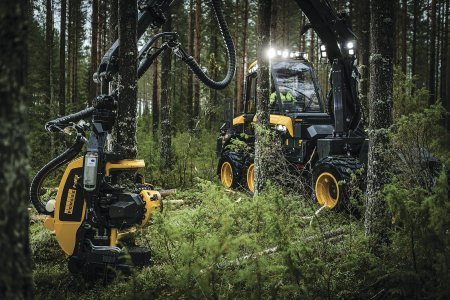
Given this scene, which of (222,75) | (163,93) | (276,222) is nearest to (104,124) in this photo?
(276,222)

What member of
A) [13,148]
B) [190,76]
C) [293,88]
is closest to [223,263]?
[13,148]

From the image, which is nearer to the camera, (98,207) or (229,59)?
(98,207)

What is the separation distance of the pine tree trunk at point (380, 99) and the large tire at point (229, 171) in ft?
20.1

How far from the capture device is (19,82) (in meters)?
1.82

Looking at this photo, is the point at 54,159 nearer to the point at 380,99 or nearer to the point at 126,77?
the point at 126,77

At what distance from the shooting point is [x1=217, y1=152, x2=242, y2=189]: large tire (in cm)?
1057

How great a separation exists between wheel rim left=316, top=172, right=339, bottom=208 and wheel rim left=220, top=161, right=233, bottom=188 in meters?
3.74

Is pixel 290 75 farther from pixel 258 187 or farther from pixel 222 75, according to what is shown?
pixel 222 75

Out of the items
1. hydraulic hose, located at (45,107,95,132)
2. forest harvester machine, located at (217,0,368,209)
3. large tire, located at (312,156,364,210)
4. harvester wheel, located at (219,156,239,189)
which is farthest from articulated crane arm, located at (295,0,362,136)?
hydraulic hose, located at (45,107,95,132)

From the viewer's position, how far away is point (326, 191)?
7.83 meters

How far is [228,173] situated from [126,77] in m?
6.00

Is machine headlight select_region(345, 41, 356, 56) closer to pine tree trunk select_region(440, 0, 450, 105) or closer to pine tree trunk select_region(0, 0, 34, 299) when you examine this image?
pine tree trunk select_region(0, 0, 34, 299)

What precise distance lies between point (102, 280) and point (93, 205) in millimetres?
823

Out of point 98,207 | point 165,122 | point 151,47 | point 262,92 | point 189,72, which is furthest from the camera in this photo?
point 189,72
